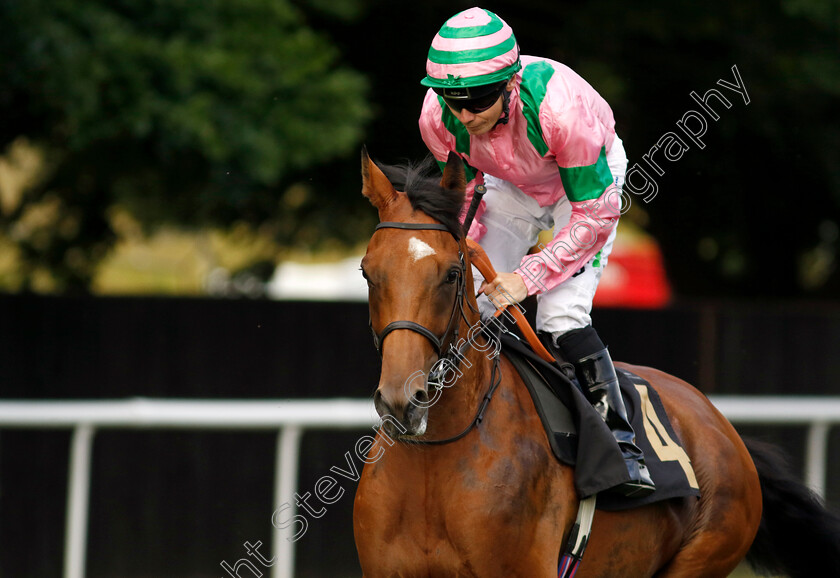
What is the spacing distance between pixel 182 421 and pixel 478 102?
286 cm

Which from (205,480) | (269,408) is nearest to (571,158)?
(269,408)

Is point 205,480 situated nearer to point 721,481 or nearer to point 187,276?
point 721,481

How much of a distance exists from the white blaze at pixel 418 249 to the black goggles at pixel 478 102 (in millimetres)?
570

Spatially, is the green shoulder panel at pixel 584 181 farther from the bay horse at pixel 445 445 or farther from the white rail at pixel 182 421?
the white rail at pixel 182 421

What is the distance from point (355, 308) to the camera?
609 cm

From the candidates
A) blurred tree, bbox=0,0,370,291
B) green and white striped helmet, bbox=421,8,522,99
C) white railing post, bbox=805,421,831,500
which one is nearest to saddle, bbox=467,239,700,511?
green and white striped helmet, bbox=421,8,522,99

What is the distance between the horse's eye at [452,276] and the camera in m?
2.89

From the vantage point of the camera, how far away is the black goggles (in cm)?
320

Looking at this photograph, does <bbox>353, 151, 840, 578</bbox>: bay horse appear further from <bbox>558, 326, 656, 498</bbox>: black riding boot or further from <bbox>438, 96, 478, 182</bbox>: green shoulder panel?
<bbox>438, 96, 478, 182</bbox>: green shoulder panel

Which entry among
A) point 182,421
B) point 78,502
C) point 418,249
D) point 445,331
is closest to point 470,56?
point 418,249

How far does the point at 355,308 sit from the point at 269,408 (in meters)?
0.87

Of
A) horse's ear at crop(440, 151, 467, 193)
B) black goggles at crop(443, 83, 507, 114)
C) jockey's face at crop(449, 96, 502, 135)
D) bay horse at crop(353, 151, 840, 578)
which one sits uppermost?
black goggles at crop(443, 83, 507, 114)

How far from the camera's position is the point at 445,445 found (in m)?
3.03

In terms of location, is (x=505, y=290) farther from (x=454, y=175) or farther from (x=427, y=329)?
(x=427, y=329)
